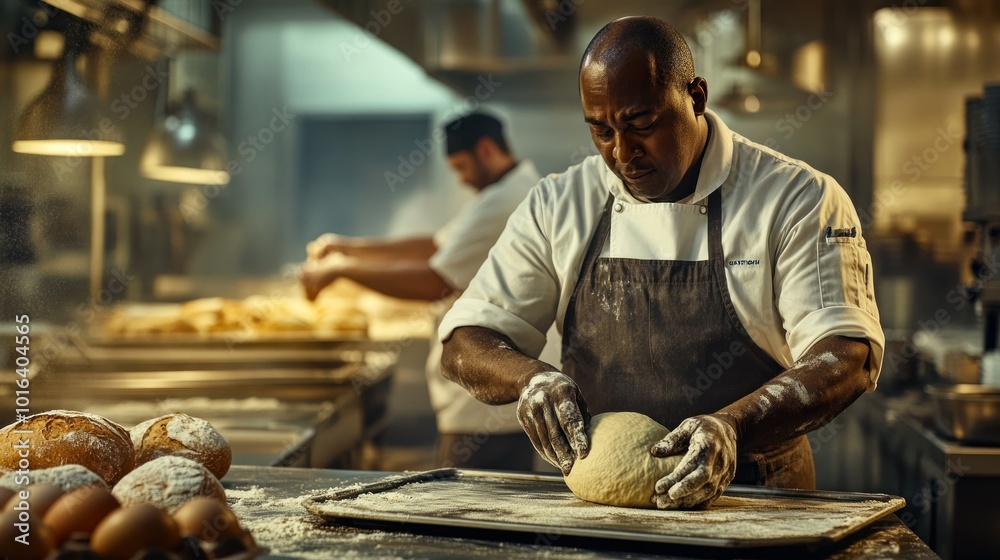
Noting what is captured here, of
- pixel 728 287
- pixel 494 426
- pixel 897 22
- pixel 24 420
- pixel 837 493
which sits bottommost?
pixel 494 426

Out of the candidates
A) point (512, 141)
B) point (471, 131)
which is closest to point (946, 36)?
point (512, 141)

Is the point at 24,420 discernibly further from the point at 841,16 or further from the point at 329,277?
the point at 841,16

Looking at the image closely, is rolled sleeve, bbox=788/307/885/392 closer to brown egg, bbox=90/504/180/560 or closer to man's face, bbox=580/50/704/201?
man's face, bbox=580/50/704/201

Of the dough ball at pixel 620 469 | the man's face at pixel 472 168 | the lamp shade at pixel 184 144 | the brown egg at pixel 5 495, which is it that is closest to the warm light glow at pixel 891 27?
the man's face at pixel 472 168

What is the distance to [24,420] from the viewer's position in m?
1.61

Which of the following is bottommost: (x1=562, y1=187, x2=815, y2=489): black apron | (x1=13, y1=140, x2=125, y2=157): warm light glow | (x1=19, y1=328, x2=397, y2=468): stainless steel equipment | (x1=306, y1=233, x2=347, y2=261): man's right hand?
(x1=19, y1=328, x2=397, y2=468): stainless steel equipment

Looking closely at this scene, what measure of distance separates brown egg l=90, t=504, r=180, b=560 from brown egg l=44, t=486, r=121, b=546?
0.06 meters

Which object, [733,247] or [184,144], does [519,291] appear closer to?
[733,247]

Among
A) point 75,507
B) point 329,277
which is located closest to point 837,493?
point 75,507

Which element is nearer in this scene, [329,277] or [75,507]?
[75,507]

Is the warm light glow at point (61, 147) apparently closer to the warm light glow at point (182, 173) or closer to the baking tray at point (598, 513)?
the baking tray at point (598, 513)

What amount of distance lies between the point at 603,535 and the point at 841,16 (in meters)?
4.36

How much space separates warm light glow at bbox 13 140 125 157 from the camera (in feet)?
6.76

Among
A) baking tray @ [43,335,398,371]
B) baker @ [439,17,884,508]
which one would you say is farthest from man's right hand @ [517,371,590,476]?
baking tray @ [43,335,398,371]
